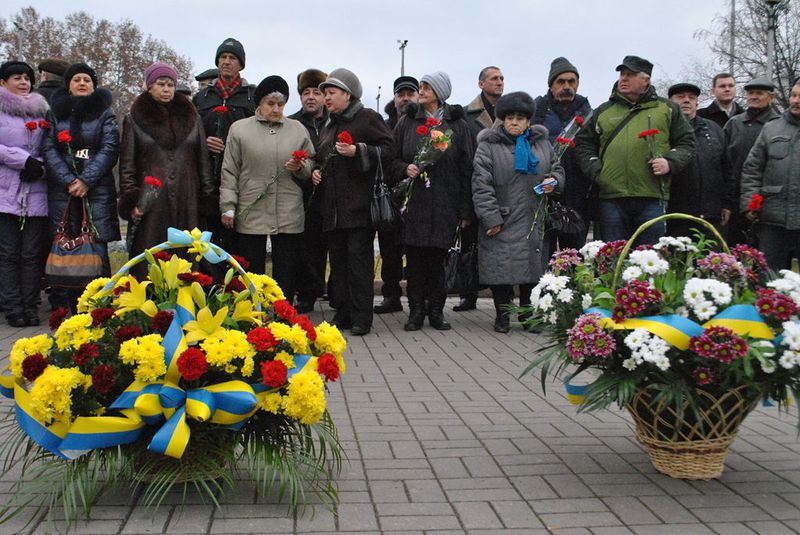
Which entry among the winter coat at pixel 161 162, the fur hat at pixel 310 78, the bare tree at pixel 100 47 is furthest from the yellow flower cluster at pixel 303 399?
the bare tree at pixel 100 47

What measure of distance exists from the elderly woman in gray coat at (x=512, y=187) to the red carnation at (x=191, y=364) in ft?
16.5

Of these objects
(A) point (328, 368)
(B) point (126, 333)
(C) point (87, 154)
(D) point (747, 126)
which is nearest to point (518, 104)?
(D) point (747, 126)

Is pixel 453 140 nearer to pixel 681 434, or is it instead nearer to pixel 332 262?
pixel 332 262

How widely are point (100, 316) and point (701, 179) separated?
21.3ft

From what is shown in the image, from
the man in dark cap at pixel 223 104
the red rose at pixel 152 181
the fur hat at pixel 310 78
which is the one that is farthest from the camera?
the fur hat at pixel 310 78

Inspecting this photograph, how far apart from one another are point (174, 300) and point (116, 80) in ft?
149

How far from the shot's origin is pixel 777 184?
7.81 metres

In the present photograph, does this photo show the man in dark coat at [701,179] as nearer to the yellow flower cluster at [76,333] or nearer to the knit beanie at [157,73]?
the knit beanie at [157,73]

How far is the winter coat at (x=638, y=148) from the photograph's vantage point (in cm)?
788

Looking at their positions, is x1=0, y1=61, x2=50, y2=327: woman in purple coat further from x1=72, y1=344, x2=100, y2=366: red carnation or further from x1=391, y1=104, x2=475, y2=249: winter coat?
x1=72, y1=344, x2=100, y2=366: red carnation

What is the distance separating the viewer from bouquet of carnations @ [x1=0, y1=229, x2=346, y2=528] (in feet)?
11.2

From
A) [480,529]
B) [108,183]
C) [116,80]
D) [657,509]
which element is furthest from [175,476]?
[116,80]

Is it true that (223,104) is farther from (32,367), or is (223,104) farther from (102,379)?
(102,379)

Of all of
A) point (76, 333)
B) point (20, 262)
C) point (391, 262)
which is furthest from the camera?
point (391, 262)
